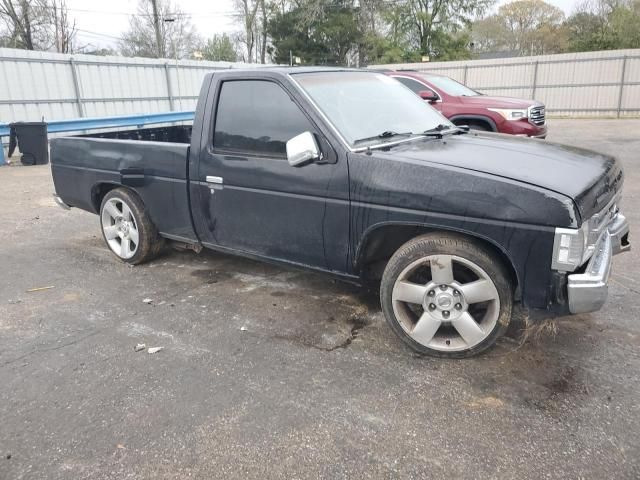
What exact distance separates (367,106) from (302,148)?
891 millimetres

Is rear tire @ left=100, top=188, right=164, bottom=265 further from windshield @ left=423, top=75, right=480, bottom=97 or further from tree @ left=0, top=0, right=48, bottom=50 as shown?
tree @ left=0, top=0, right=48, bottom=50

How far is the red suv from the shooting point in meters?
9.88

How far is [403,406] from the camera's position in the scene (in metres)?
2.86

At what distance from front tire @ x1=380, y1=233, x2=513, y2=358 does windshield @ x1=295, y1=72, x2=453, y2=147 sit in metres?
0.89

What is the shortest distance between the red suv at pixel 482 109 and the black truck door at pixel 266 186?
20.6 ft

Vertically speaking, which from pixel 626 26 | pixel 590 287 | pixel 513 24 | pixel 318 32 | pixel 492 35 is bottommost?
pixel 590 287

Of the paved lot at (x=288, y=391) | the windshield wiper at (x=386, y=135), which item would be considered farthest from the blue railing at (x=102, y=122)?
the windshield wiper at (x=386, y=135)

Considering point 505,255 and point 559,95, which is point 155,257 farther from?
point 559,95

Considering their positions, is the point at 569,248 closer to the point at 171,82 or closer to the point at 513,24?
the point at 171,82

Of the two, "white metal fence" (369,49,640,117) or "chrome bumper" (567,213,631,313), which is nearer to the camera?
"chrome bumper" (567,213,631,313)

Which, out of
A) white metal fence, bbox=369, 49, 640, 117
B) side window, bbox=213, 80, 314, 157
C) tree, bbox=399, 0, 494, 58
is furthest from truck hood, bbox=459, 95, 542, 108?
tree, bbox=399, 0, 494, 58

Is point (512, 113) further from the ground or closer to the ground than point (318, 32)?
closer to the ground

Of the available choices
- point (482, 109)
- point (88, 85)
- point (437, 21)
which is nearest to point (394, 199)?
point (482, 109)

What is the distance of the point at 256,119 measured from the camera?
394cm
